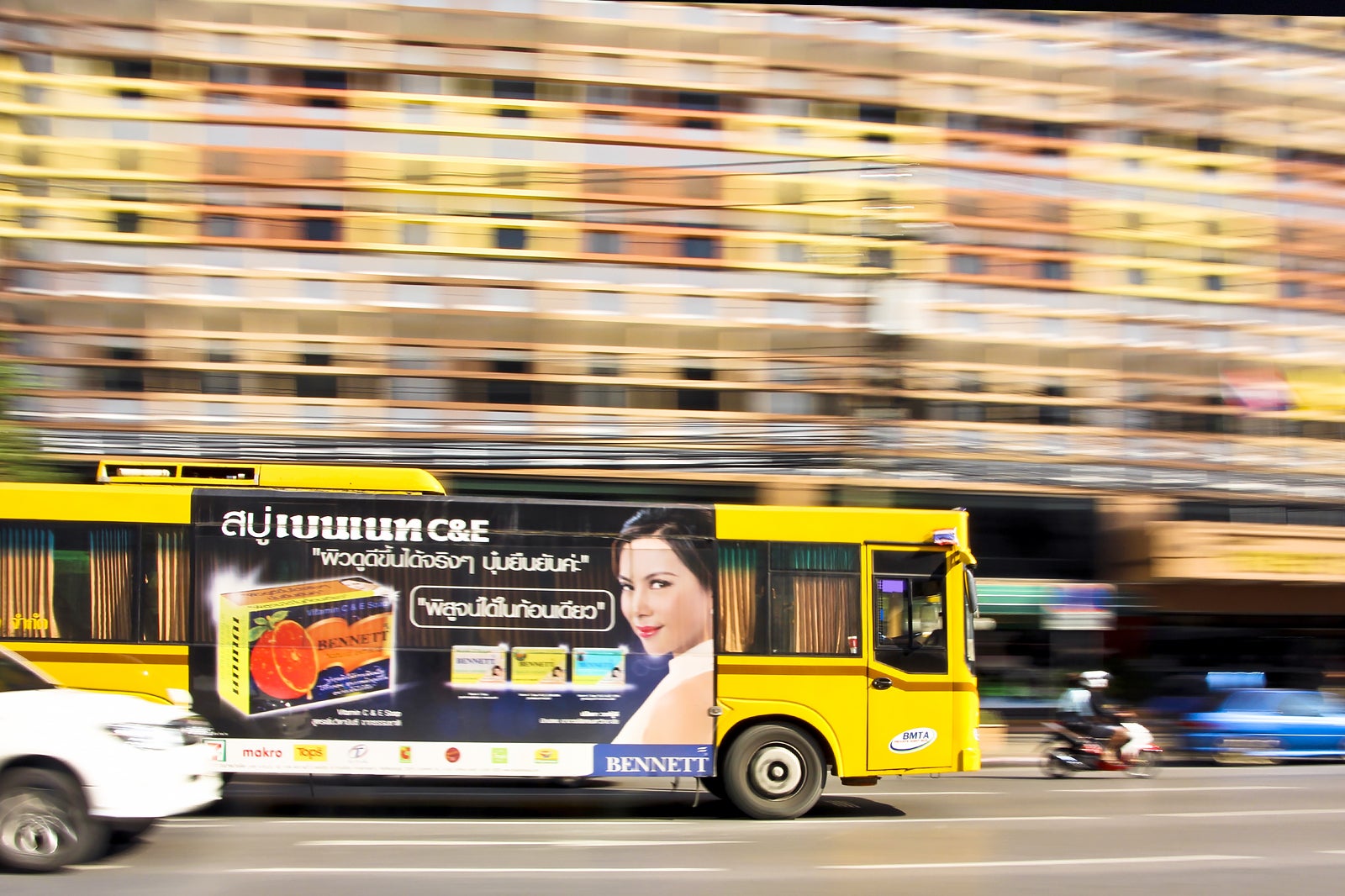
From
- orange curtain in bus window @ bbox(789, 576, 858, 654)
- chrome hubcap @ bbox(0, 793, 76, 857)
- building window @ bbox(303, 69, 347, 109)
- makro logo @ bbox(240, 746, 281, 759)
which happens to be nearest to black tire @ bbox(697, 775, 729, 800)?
orange curtain in bus window @ bbox(789, 576, 858, 654)

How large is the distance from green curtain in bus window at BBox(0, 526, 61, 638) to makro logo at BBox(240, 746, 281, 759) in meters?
1.78

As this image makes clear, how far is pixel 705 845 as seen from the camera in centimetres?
947

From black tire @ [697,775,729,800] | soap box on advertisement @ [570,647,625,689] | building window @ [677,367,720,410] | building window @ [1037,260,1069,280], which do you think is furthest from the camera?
building window @ [1037,260,1069,280]

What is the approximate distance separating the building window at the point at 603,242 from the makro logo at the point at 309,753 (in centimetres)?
1591

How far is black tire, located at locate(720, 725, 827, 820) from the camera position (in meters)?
10.7

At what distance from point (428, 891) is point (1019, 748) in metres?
14.5

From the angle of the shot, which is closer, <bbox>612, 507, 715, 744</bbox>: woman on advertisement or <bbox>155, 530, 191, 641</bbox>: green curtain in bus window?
<bbox>155, 530, 191, 641</bbox>: green curtain in bus window

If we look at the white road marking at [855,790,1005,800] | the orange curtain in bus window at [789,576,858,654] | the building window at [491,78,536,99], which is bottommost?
the white road marking at [855,790,1005,800]

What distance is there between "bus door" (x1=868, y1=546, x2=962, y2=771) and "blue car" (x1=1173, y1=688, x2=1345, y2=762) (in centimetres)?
936

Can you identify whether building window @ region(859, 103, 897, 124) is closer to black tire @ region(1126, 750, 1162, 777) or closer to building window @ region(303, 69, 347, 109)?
building window @ region(303, 69, 347, 109)

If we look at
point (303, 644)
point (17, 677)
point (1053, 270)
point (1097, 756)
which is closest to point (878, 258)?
point (1053, 270)

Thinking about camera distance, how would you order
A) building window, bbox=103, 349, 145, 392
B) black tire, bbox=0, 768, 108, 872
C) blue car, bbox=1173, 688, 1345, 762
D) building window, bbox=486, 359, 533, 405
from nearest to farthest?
black tire, bbox=0, 768, 108, 872 < blue car, bbox=1173, 688, 1345, 762 < building window, bbox=103, 349, 145, 392 < building window, bbox=486, 359, 533, 405

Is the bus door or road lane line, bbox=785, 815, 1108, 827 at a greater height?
the bus door

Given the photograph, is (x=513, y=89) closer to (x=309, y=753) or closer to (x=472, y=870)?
(x=309, y=753)
